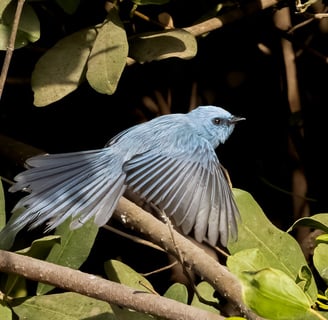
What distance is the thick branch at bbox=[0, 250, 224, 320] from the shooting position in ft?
6.64

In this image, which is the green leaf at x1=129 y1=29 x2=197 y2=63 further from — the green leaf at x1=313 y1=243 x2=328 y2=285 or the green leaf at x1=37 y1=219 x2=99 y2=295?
the green leaf at x1=313 y1=243 x2=328 y2=285

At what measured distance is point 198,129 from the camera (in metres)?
3.14

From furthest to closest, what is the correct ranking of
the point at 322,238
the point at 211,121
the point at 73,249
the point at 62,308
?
1. the point at 211,121
2. the point at 73,249
3. the point at 62,308
4. the point at 322,238

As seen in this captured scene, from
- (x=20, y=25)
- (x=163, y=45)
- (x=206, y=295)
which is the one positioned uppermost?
(x=20, y=25)

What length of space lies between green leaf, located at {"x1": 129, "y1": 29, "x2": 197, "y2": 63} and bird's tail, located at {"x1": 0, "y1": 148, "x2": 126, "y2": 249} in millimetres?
379

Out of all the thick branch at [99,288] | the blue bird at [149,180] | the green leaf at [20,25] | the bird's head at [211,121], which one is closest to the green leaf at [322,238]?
the thick branch at [99,288]

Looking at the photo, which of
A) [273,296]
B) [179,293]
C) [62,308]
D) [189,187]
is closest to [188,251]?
[179,293]

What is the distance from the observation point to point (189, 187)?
8.99ft

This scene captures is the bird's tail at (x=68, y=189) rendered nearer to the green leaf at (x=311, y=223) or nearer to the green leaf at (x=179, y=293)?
the green leaf at (x=179, y=293)

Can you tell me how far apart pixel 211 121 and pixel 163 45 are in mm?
566

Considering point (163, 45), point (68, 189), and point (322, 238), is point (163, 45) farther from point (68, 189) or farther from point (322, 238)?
point (322, 238)

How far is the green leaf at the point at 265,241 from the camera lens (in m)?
2.27

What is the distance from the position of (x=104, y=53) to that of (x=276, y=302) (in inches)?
47.7

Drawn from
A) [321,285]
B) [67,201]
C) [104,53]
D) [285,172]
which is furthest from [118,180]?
[285,172]
